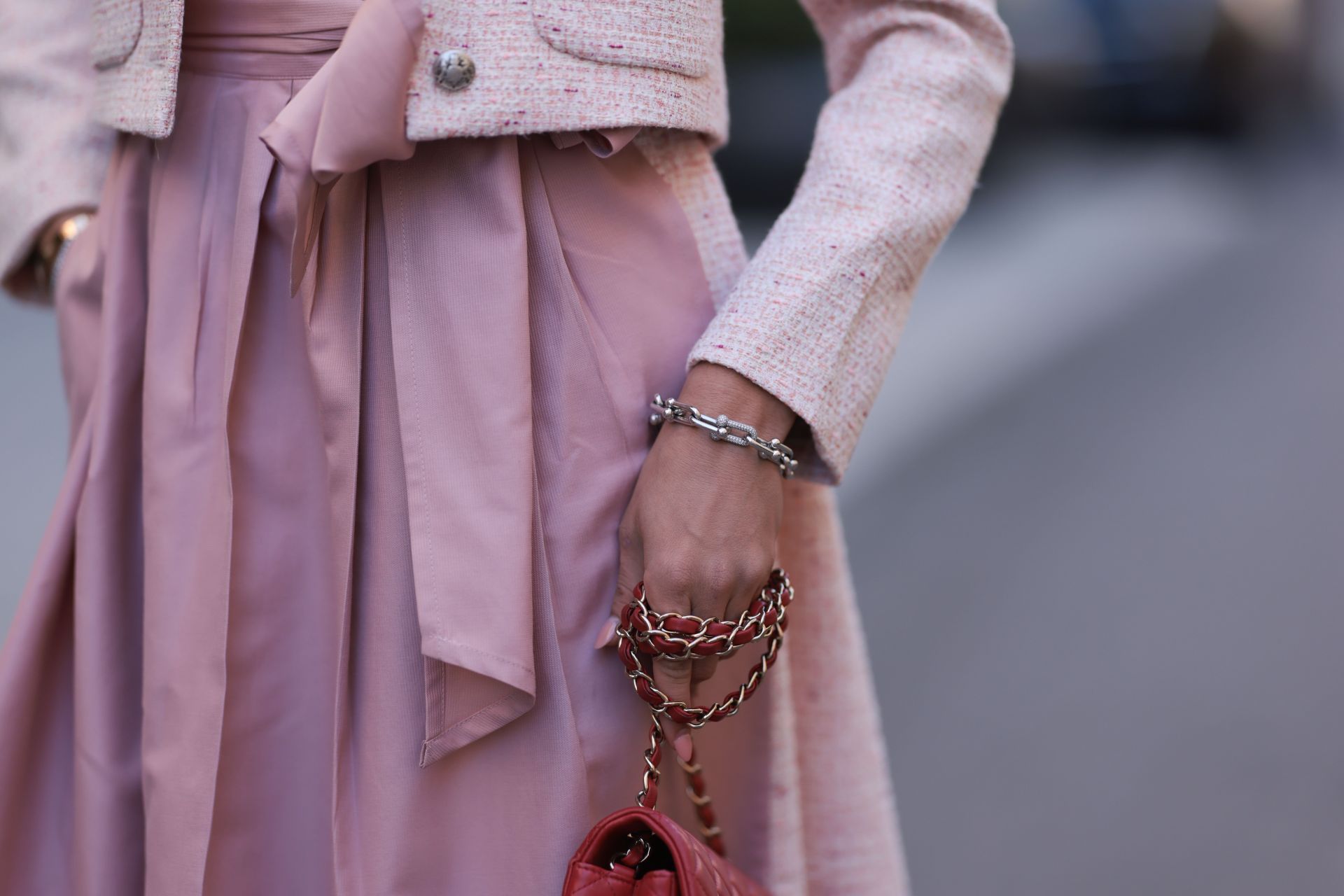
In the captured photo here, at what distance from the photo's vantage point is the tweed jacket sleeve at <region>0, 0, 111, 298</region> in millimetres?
1121

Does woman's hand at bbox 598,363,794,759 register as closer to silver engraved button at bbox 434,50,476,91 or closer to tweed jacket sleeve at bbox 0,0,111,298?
silver engraved button at bbox 434,50,476,91

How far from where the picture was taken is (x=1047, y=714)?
2.71m

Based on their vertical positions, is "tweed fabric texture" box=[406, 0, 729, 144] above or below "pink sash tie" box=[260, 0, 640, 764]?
above

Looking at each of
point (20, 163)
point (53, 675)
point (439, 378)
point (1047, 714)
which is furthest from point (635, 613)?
point (1047, 714)

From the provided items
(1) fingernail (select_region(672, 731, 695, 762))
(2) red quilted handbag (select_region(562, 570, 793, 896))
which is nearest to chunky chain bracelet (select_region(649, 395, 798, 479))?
(2) red quilted handbag (select_region(562, 570, 793, 896))

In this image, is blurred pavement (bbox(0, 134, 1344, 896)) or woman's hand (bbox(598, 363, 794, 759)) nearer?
woman's hand (bbox(598, 363, 794, 759))

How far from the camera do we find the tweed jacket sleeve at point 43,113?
1.12m

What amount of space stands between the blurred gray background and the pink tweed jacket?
1.55 meters

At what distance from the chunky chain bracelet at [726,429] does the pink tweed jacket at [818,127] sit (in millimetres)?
35

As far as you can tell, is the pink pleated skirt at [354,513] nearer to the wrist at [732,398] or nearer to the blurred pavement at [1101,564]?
the wrist at [732,398]

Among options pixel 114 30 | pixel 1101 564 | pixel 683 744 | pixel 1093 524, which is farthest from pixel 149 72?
pixel 1093 524

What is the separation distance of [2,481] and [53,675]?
2871 millimetres

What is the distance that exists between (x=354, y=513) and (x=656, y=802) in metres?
0.31

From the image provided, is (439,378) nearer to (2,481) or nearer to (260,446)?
(260,446)
